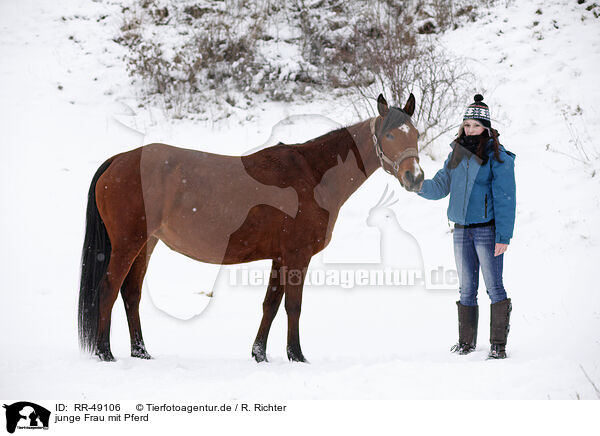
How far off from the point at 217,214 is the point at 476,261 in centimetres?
209

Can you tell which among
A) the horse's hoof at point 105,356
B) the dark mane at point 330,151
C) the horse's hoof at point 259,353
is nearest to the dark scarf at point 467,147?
the dark mane at point 330,151

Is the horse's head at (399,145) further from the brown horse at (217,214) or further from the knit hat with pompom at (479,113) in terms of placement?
the knit hat with pompom at (479,113)

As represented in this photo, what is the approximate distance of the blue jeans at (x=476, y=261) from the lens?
3365 mm

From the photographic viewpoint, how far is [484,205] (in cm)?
335

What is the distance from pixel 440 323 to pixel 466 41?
27.6 feet

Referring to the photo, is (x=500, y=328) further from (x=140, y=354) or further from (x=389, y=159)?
(x=140, y=354)

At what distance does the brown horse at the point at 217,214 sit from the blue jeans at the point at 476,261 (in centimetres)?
83

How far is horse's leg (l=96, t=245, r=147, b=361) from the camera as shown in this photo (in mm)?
3598

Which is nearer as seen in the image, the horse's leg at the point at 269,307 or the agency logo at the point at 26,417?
the agency logo at the point at 26,417

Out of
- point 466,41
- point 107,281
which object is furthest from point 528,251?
point 466,41

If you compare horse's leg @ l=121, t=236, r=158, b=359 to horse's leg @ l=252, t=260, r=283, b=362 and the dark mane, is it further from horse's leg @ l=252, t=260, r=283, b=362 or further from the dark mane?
the dark mane

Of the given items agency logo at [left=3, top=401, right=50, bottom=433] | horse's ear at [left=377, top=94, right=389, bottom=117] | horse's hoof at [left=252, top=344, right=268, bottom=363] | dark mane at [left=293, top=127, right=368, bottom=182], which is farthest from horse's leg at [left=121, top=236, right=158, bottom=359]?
horse's ear at [left=377, top=94, right=389, bottom=117]

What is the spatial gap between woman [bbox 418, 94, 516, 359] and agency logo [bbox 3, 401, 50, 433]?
10.0ft

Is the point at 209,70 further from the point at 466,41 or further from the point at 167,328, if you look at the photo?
the point at 167,328
